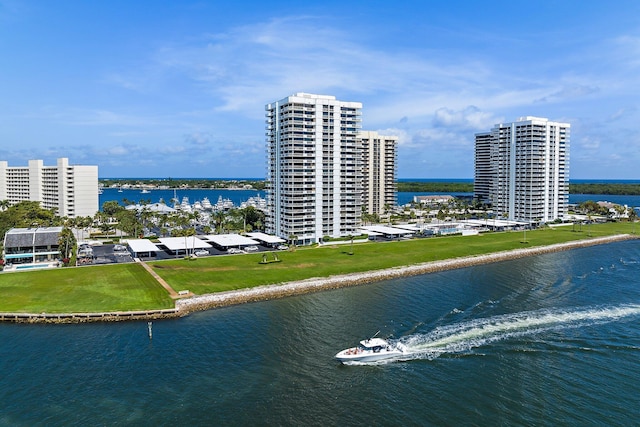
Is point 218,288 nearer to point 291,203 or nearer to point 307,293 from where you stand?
point 307,293

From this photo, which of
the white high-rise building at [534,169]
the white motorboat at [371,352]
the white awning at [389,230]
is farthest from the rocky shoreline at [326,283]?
the white high-rise building at [534,169]

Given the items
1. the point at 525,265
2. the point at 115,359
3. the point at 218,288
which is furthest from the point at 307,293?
the point at 525,265

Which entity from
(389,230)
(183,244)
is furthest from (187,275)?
(389,230)

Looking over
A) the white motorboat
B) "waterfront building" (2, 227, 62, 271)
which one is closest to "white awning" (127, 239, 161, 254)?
"waterfront building" (2, 227, 62, 271)

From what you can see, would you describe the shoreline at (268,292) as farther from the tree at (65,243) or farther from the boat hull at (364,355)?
the tree at (65,243)

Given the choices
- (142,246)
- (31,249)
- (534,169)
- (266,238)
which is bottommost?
(31,249)

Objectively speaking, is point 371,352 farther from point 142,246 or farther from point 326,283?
point 142,246
